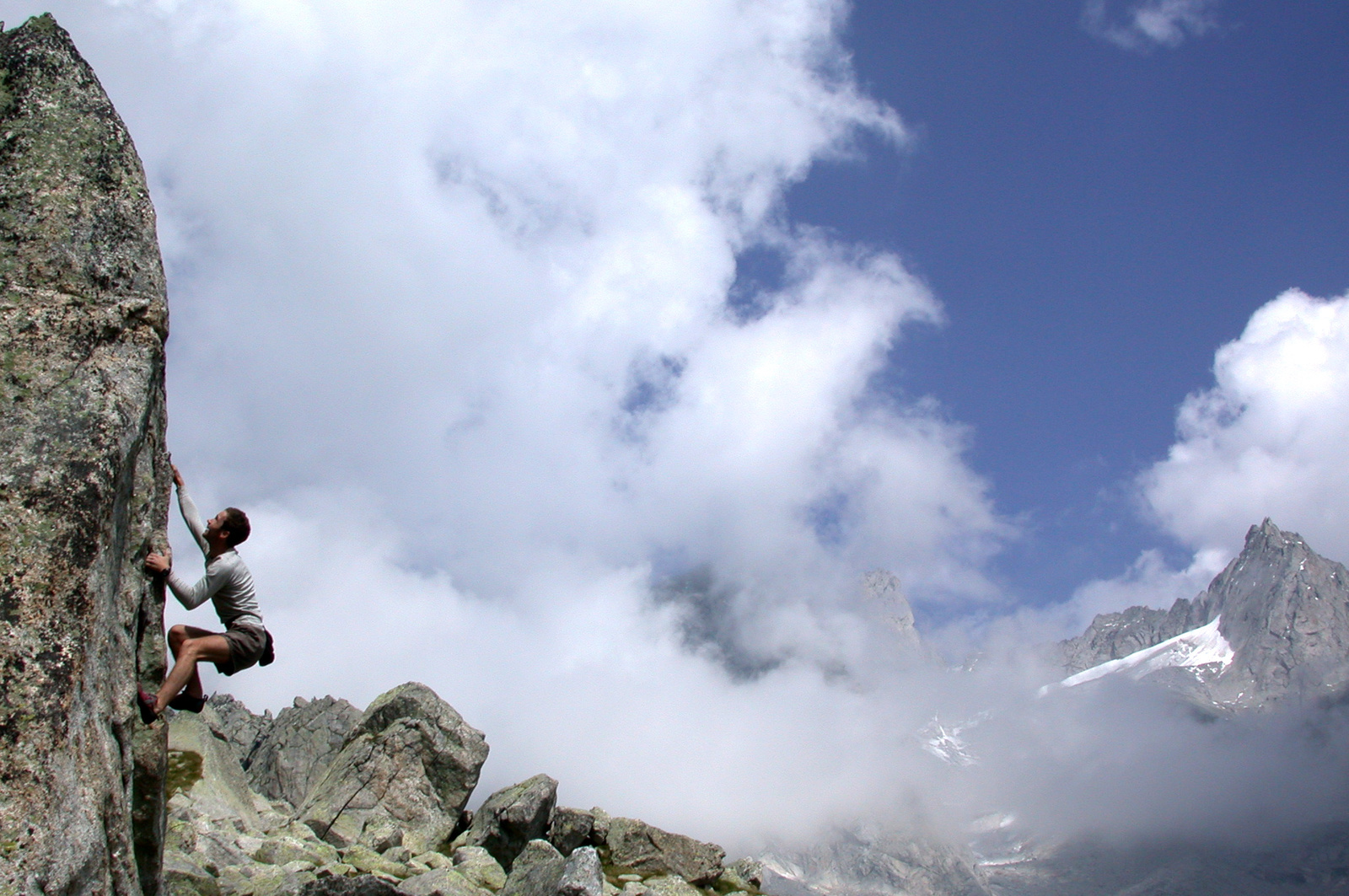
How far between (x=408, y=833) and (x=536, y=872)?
10475 millimetres

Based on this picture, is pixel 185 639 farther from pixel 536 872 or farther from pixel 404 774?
pixel 404 774

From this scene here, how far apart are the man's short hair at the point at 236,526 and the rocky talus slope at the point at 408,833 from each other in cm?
829

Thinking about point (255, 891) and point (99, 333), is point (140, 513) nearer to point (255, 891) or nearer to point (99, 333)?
point (99, 333)

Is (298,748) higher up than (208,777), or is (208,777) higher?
(298,748)

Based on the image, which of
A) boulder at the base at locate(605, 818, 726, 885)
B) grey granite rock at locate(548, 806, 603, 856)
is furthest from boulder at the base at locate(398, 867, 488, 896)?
boulder at the base at locate(605, 818, 726, 885)

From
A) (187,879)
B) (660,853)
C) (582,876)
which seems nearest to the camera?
(187,879)

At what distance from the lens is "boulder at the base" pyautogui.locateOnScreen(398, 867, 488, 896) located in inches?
918

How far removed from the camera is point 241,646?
47.3ft

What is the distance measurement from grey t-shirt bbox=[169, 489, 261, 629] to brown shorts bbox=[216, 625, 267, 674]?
11 cm

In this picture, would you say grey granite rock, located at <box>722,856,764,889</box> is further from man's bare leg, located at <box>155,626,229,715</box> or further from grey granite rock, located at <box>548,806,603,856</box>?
man's bare leg, located at <box>155,626,229,715</box>

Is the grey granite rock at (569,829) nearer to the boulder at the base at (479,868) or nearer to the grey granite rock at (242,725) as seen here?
the boulder at the base at (479,868)

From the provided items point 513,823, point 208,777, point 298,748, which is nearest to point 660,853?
point 513,823

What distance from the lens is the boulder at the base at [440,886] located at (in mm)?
23328

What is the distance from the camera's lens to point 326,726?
77875 mm
